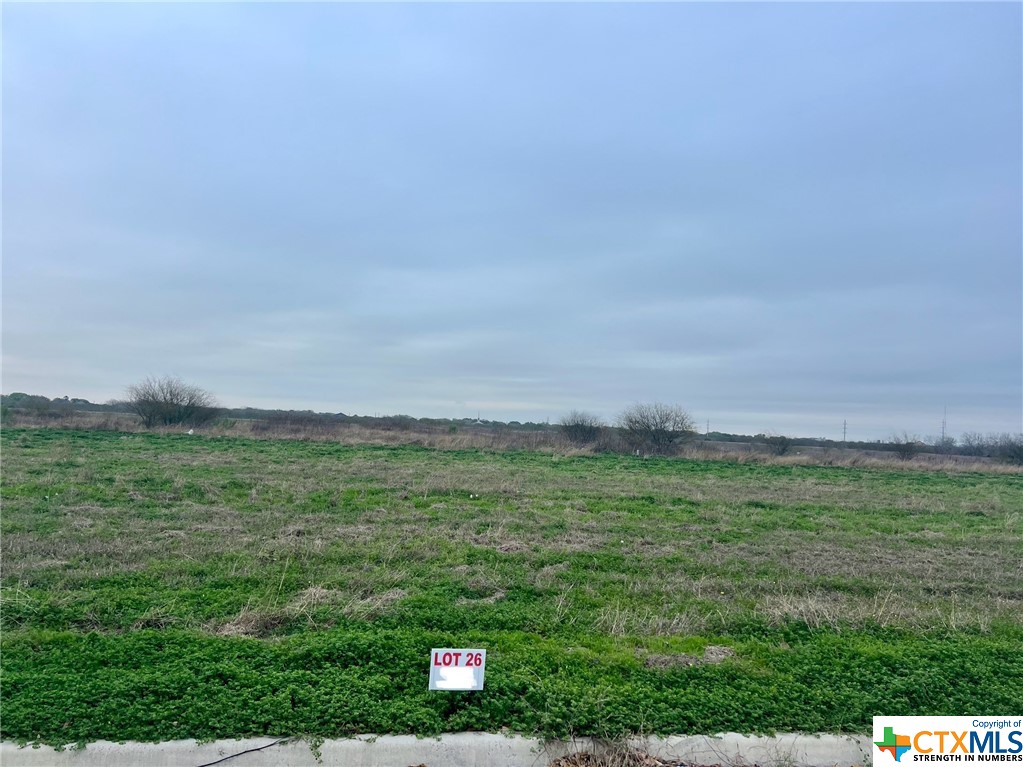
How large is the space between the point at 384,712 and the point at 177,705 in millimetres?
1268

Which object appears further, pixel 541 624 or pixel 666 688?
pixel 541 624

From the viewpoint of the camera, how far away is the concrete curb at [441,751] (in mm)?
3645

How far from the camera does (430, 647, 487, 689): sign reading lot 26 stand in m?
4.15

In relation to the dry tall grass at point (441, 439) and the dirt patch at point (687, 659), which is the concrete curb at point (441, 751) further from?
the dry tall grass at point (441, 439)

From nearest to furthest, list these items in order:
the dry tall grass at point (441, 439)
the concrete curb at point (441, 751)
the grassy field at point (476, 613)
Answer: the concrete curb at point (441, 751), the grassy field at point (476, 613), the dry tall grass at point (441, 439)

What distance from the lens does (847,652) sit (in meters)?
4.96

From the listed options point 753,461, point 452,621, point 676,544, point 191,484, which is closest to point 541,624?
point 452,621

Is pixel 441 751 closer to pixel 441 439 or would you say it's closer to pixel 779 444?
pixel 441 439

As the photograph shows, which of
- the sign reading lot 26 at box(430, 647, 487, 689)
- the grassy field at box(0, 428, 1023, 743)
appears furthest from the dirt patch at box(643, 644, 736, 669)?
the sign reading lot 26 at box(430, 647, 487, 689)

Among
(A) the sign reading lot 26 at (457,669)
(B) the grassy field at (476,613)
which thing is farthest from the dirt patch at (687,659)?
(A) the sign reading lot 26 at (457,669)

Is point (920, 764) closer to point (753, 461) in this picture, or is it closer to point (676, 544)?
point (676, 544)

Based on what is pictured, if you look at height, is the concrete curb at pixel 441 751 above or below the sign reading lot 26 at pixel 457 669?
below

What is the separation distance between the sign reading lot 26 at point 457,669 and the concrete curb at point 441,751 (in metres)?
0.31

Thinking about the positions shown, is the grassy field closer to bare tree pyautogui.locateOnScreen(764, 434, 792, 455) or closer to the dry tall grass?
the dry tall grass
